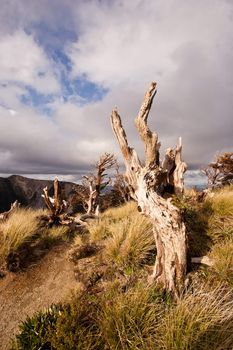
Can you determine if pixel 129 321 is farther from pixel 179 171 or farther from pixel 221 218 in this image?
pixel 221 218

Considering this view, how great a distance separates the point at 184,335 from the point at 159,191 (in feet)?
13.1

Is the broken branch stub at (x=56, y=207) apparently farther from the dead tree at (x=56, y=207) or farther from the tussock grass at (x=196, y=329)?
→ the tussock grass at (x=196, y=329)

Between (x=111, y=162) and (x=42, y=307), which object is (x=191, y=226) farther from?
(x=111, y=162)

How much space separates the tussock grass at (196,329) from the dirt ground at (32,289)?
250 centimetres

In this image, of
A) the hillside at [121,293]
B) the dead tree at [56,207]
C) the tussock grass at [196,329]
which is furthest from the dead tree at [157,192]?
the dead tree at [56,207]

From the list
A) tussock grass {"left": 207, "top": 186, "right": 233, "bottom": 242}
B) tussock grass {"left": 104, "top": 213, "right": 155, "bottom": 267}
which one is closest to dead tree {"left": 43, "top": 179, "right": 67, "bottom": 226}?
tussock grass {"left": 104, "top": 213, "right": 155, "bottom": 267}

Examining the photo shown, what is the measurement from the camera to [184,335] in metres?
3.86

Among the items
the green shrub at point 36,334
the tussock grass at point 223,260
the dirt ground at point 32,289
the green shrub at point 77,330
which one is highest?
the tussock grass at point 223,260

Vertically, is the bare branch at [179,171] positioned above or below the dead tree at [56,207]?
above

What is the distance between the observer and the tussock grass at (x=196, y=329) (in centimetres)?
382

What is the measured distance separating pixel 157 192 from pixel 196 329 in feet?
11.7

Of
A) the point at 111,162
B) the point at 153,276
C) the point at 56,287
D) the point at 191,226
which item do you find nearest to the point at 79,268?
the point at 56,287

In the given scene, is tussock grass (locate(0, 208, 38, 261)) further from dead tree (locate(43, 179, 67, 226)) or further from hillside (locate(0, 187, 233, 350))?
dead tree (locate(43, 179, 67, 226))

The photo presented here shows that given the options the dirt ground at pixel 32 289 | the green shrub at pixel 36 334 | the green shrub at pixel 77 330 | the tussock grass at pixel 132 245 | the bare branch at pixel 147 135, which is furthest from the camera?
the tussock grass at pixel 132 245
